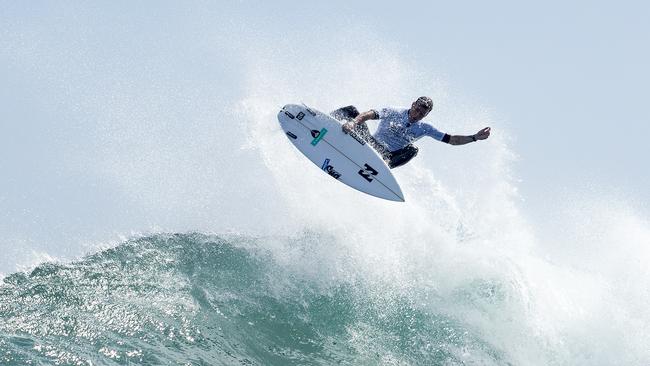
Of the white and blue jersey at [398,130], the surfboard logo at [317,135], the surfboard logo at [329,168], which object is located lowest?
the surfboard logo at [329,168]

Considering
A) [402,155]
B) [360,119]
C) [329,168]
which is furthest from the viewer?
[329,168]

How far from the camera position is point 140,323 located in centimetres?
916

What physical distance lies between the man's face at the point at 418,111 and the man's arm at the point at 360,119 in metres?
0.71

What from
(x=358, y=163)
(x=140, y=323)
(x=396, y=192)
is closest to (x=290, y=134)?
(x=358, y=163)

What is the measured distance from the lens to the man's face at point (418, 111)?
10883 mm

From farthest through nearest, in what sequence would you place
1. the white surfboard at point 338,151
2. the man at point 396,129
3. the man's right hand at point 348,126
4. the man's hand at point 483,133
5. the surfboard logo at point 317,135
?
the surfboard logo at point 317,135
the white surfboard at point 338,151
the man's right hand at point 348,126
the man at point 396,129
the man's hand at point 483,133

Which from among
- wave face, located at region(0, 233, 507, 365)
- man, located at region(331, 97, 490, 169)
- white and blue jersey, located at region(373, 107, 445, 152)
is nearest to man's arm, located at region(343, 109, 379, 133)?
man, located at region(331, 97, 490, 169)

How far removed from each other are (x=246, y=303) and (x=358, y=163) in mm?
3265

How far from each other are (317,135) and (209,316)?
3.96 meters

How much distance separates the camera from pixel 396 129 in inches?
453

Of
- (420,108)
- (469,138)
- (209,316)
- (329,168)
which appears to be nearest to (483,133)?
(469,138)

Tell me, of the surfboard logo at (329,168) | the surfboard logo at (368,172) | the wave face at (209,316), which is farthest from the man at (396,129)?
the wave face at (209,316)

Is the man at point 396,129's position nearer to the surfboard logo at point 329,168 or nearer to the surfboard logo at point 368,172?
the surfboard logo at point 368,172

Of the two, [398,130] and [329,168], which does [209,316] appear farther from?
[398,130]
